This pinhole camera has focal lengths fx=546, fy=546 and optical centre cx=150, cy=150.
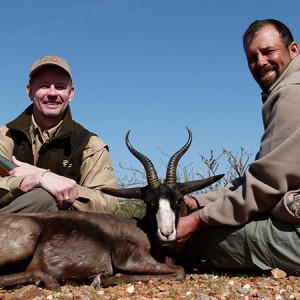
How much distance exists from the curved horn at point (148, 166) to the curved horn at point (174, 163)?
0.16 m

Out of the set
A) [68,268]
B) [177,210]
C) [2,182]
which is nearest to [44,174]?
[2,182]

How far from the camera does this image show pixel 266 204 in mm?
6129

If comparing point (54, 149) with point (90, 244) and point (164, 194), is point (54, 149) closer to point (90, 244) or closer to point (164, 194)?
point (90, 244)

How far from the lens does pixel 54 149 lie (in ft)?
25.5

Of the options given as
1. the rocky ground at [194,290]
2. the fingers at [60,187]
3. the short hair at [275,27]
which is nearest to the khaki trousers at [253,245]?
the rocky ground at [194,290]

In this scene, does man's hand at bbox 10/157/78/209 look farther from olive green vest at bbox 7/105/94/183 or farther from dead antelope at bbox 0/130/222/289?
olive green vest at bbox 7/105/94/183

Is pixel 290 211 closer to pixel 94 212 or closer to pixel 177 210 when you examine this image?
pixel 177 210

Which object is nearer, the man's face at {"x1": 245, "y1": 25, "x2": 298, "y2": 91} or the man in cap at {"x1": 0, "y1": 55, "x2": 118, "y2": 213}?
the man's face at {"x1": 245, "y1": 25, "x2": 298, "y2": 91}

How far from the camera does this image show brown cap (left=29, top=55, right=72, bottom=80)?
7.89 m

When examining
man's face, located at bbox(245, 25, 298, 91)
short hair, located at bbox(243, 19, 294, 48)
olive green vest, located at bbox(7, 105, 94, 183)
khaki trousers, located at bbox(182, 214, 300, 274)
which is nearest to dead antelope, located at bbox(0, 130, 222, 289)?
khaki trousers, located at bbox(182, 214, 300, 274)

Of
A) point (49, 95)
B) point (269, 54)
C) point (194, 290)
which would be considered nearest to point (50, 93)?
point (49, 95)

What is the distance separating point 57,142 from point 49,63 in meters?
1.15

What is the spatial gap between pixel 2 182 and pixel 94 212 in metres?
1.24

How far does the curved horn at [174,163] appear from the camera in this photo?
7.00m
